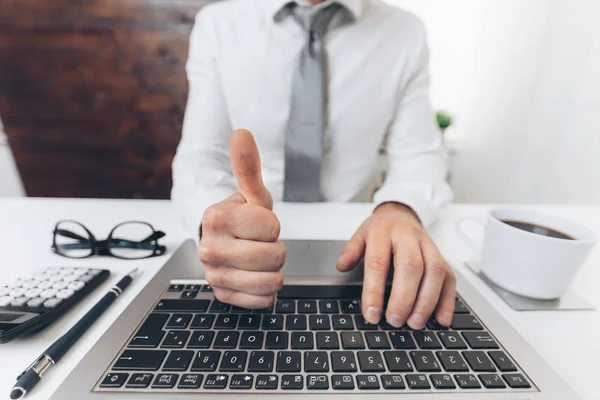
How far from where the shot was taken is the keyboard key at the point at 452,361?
0.79ft

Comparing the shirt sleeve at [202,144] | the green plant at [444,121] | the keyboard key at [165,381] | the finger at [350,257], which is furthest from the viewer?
the green plant at [444,121]

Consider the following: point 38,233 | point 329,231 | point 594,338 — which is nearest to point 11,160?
point 38,233

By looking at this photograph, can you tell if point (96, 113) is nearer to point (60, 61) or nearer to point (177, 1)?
point (60, 61)

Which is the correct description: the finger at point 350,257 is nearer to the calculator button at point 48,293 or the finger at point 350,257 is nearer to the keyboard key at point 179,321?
the keyboard key at point 179,321

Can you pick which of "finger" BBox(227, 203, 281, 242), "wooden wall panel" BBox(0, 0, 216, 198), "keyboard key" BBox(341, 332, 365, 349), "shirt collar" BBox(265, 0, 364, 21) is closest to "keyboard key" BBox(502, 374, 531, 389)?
"keyboard key" BBox(341, 332, 365, 349)

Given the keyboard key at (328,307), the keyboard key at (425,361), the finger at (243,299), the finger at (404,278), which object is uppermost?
the finger at (404,278)

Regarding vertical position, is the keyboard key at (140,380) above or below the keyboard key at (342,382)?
above

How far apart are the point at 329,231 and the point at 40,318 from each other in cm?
36

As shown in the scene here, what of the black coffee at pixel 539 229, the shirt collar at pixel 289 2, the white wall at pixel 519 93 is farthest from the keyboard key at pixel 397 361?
the white wall at pixel 519 93

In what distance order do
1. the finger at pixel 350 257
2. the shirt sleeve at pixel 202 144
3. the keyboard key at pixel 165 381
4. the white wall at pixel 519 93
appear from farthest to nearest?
the white wall at pixel 519 93 < the shirt sleeve at pixel 202 144 < the finger at pixel 350 257 < the keyboard key at pixel 165 381

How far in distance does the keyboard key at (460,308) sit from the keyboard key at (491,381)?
0.25 ft

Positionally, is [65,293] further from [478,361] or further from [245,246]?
[478,361]

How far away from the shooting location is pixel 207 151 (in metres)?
0.65

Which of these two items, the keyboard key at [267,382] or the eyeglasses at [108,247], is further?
the eyeglasses at [108,247]
